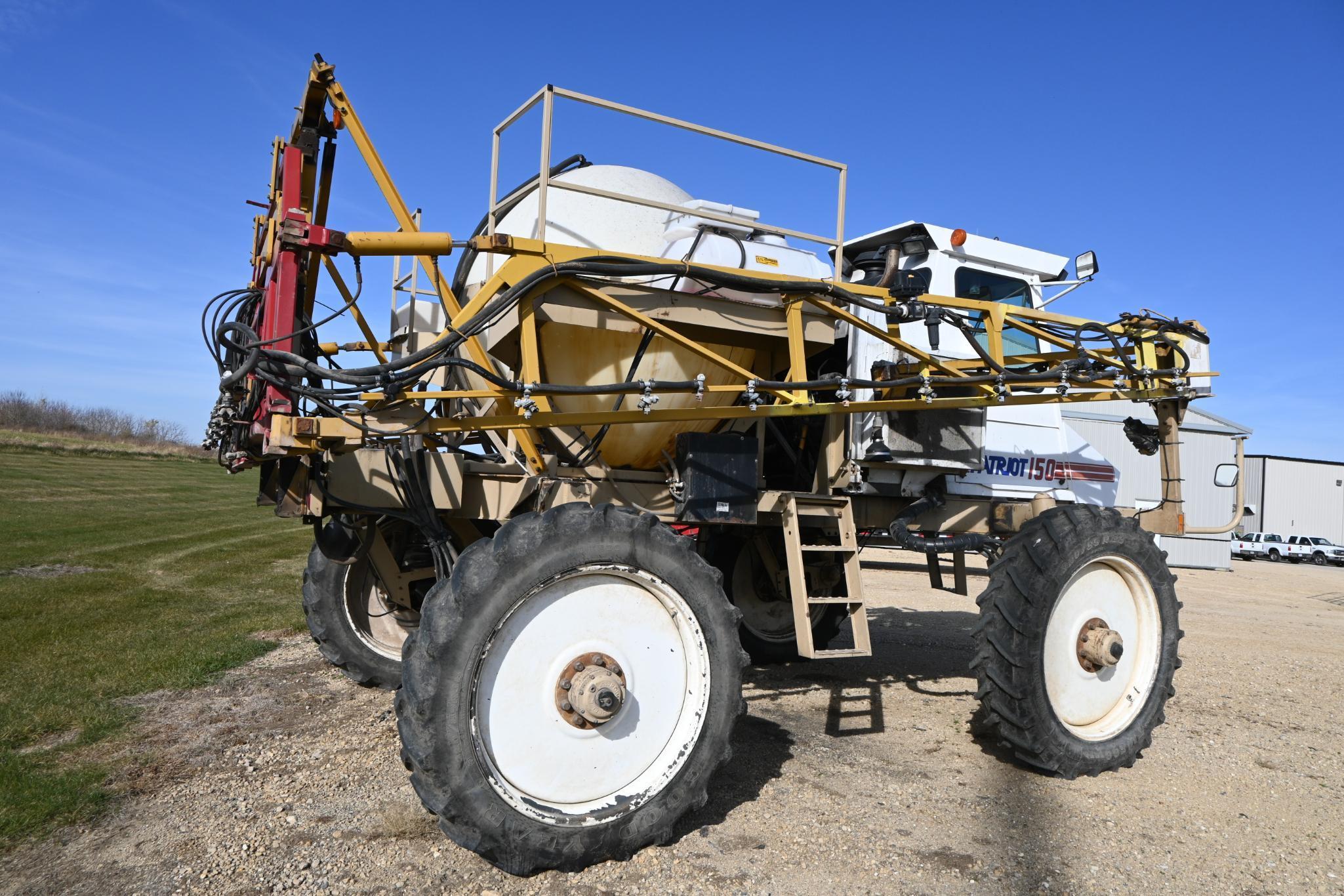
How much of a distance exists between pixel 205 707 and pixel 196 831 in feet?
6.85

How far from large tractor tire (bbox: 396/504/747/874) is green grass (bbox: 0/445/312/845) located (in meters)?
1.92

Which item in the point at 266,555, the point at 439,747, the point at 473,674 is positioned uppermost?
the point at 473,674

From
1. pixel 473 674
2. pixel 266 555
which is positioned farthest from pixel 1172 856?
pixel 266 555

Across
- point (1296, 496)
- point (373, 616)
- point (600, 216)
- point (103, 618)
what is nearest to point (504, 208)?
point (600, 216)

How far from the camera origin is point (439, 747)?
3.30m

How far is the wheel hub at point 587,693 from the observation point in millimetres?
3596

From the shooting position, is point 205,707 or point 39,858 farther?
point 205,707

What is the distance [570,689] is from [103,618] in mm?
7386

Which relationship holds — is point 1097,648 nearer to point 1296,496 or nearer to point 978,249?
point 978,249

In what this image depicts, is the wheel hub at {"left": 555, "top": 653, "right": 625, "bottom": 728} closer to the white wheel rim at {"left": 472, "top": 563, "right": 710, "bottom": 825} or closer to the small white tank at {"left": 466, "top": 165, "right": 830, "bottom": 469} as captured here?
the white wheel rim at {"left": 472, "top": 563, "right": 710, "bottom": 825}

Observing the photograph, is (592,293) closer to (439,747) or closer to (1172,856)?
(439,747)

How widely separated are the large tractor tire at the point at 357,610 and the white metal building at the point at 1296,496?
4288cm

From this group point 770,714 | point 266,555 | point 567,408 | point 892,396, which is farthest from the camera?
point 266,555

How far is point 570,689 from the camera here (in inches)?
144
